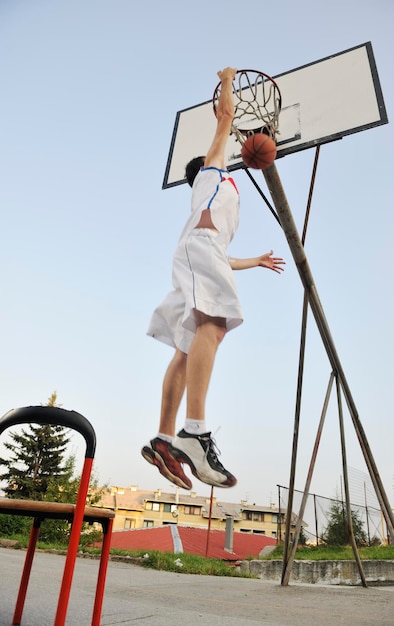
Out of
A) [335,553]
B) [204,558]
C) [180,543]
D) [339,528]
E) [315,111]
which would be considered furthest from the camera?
[180,543]

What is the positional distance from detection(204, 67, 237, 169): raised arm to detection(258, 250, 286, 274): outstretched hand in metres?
0.74

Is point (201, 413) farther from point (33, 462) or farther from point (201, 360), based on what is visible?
point (33, 462)

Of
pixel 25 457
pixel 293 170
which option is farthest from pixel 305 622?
pixel 25 457

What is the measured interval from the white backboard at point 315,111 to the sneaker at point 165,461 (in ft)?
8.12

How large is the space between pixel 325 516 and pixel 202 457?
428 inches

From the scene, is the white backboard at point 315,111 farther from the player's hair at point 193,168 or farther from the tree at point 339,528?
the tree at point 339,528

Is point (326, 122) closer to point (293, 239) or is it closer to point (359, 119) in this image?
point (359, 119)

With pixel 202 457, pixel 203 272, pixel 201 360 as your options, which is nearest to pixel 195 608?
pixel 202 457

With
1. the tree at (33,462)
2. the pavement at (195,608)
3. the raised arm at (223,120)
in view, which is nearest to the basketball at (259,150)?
the raised arm at (223,120)

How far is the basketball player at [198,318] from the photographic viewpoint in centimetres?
246

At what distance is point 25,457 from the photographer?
18547mm

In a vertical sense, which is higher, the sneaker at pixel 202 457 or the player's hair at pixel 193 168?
the player's hair at pixel 193 168

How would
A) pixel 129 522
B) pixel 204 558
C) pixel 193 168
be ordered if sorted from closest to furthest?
pixel 193 168 → pixel 204 558 → pixel 129 522

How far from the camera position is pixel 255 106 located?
3781 mm
